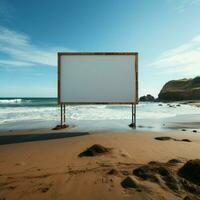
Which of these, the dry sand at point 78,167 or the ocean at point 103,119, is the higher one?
the ocean at point 103,119

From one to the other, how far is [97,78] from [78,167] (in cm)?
754

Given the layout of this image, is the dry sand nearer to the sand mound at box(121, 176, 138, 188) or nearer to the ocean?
the sand mound at box(121, 176, 138, 188)

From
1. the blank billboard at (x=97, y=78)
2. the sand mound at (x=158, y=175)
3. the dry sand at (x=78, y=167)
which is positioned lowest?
the dry sand at (x=78, y=167)

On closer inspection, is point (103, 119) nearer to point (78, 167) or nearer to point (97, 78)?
point (97, 78)

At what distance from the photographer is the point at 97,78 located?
12047 mm

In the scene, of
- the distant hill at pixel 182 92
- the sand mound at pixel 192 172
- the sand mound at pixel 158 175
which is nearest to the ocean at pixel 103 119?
the sand mound at pixel 158 175

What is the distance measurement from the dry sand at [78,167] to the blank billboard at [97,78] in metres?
4.13

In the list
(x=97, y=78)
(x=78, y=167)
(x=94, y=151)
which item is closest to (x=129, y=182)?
(x=78, y=167)

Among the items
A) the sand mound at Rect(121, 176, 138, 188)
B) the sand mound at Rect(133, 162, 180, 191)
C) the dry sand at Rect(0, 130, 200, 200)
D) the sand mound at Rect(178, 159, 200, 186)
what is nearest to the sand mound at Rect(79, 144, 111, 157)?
the dry sand at Rect(0, 130, 200, 200)

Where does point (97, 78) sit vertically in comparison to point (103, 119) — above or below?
above

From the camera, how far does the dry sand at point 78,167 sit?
361 cm

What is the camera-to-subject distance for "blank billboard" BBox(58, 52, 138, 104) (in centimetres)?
1185

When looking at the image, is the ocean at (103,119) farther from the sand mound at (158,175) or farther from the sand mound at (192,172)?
the sand mound at (192,172)

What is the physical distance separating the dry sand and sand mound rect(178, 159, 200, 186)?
1.42ft
